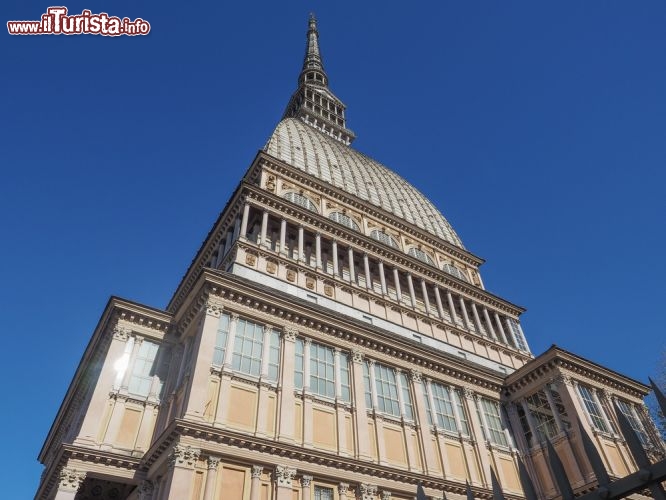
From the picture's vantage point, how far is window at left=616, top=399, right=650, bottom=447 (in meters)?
32.5

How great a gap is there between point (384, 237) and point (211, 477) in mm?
27594

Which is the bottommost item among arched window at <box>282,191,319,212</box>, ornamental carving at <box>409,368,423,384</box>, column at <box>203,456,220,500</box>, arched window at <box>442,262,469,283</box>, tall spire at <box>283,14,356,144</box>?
column at <box>203,456,220,500</box>

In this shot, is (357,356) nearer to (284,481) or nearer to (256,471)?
(284,481)

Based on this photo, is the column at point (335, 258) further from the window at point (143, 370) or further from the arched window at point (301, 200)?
the window at point (143, 370)

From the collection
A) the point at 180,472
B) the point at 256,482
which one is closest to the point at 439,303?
the point at 256,482

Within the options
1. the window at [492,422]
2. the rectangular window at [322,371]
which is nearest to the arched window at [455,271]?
the window at [492,422]

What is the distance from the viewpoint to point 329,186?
4238 centimetres

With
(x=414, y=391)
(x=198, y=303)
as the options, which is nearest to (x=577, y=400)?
(x=414, y=391)

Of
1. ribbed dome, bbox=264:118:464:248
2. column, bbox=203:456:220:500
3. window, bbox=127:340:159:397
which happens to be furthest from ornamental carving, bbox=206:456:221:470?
ribbed dome, bbox=264:118:464:248

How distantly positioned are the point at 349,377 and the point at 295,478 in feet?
23.3

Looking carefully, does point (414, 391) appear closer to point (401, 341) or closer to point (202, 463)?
point (401, 341)

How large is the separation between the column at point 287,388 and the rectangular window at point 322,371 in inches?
54.0

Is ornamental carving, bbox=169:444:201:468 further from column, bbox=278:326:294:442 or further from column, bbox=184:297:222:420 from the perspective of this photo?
column, bbox=278:326:294:442

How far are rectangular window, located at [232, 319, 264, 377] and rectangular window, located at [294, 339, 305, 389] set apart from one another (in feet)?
6.89
